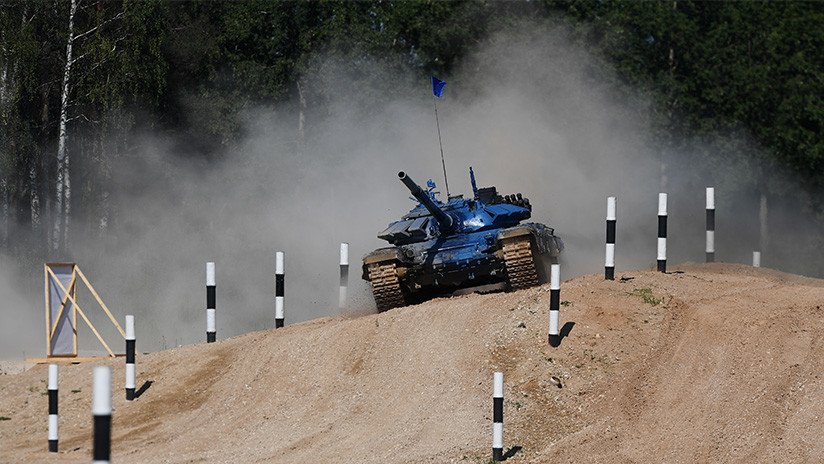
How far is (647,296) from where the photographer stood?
15.7m

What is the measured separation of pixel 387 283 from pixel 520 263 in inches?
72.5

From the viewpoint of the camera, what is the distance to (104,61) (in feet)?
102

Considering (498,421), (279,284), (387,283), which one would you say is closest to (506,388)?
(498,421)

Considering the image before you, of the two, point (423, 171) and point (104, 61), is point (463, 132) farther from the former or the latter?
point (104, 61)

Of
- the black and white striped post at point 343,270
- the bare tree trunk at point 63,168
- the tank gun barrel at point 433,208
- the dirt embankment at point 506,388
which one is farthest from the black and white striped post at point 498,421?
the bare tree trunk at point 63,168

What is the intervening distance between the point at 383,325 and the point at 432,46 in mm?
23625

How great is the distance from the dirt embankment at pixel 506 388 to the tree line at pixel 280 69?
1473 centimetres

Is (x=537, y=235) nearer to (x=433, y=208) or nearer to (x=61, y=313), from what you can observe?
(x=433, y=208)

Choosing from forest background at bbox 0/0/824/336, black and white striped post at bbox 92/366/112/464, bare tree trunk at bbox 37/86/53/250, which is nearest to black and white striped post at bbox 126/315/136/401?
black and white striped post at bbox 92/366/112/464

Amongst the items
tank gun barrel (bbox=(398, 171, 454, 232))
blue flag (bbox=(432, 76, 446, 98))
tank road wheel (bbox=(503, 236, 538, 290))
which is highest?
blue flag (bbox=(432, 76, 446, 98))

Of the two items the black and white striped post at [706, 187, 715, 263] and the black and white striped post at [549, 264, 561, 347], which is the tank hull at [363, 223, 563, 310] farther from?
the black and white striped post at [549, 264, 561, 347]

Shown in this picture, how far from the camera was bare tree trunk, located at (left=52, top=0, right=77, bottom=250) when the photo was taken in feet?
101

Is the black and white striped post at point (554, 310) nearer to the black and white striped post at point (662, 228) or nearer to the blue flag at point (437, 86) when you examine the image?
the black and white striped post at point (662, 228)

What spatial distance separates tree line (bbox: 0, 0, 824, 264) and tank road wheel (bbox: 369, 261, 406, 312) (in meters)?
13.2
